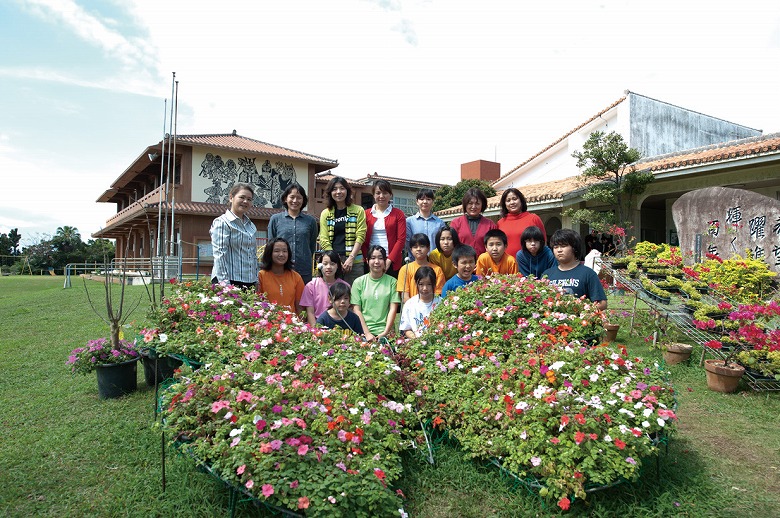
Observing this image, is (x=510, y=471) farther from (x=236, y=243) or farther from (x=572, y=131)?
(x=572, y=131)

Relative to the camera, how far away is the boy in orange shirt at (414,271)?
4461 millimetres

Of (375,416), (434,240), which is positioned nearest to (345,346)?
(375,416)

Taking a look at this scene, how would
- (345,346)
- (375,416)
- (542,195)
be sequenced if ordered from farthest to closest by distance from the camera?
(542,195), (345,346), (375,416)

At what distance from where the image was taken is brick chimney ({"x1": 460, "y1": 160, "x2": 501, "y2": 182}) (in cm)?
2628

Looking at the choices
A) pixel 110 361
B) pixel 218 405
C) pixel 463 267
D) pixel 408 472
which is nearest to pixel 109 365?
pixel 110 361

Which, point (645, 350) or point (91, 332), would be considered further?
point (91, 332)

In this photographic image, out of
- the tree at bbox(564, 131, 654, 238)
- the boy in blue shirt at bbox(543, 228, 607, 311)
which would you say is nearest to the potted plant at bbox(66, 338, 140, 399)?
the boy in blue shirt at bbox(543, 228, 607, 311)

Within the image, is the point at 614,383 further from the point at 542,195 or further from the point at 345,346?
the point at 542,195

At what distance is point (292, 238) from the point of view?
4676 millimetres

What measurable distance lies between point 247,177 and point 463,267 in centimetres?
1789

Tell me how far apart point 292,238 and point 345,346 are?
1.79 metres

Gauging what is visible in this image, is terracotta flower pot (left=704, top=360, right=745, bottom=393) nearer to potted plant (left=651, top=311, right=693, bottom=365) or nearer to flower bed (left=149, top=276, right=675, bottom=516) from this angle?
potted plant (left=651, top=311, right=693, bottom=365)

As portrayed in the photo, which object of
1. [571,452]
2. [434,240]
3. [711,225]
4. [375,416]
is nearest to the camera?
[571,452]

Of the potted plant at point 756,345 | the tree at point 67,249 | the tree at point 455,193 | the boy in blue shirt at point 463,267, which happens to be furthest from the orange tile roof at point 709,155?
the tree at point 67,249
